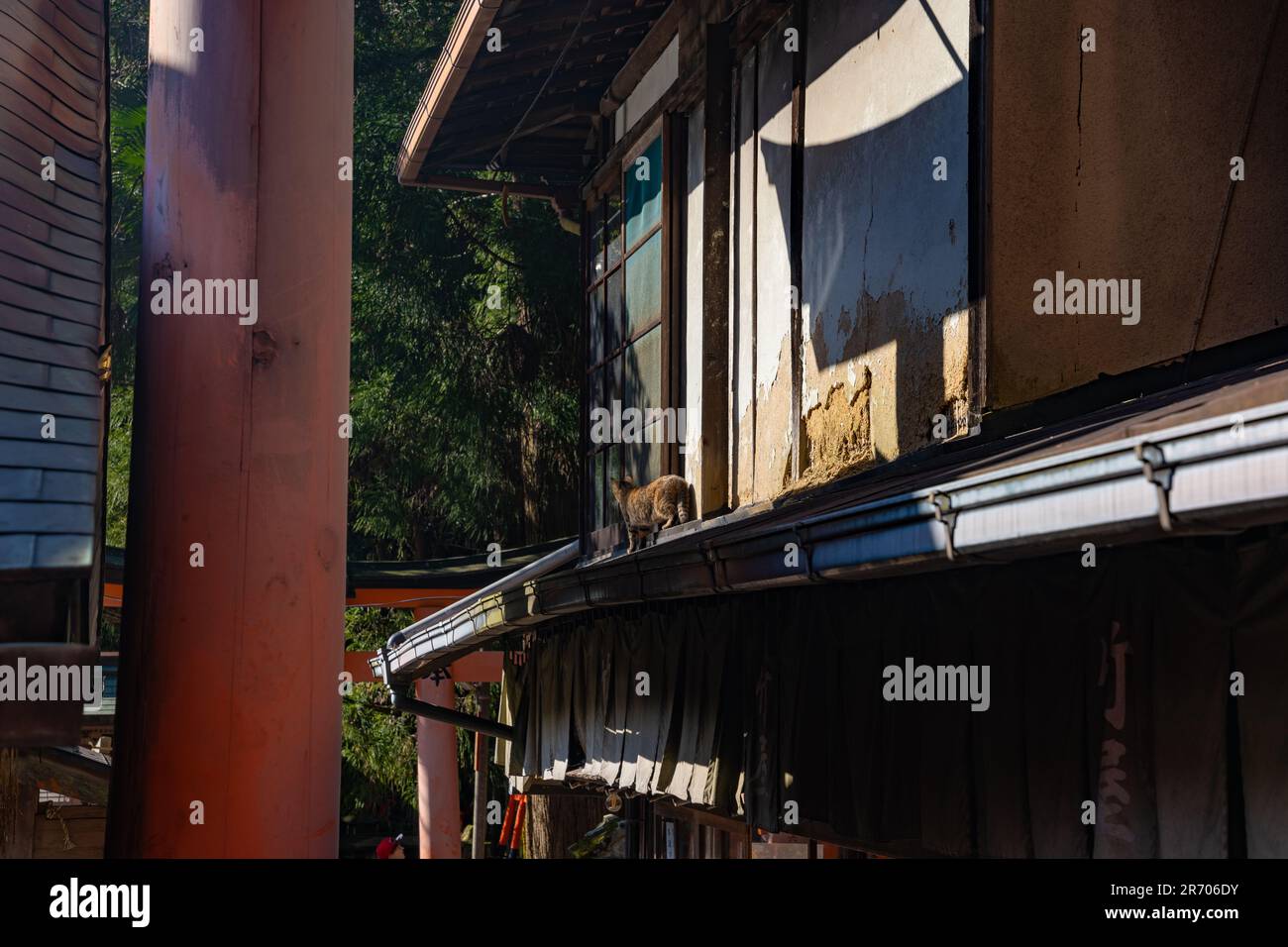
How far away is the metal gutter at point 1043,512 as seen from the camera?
2.90 meters

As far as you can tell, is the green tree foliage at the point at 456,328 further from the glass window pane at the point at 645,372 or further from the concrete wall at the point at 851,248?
the concrete wall at the point at 851,248

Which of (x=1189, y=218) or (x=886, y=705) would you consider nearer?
(x=886, y=705)

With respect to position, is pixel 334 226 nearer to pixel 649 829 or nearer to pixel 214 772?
pixel 214 772

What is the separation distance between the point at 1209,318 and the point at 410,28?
20.7m

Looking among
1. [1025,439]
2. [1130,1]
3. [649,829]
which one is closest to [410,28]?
[649,829]

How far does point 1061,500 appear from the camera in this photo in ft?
11.4

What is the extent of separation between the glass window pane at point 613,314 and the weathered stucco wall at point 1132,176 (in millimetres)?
5992

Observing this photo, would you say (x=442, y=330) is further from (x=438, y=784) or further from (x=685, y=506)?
(x=685, y=506)

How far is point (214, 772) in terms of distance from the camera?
4.93 m

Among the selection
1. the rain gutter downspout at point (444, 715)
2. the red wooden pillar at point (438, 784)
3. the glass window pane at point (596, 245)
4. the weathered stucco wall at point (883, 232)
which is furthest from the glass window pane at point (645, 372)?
the red wooden pillar at point (438, 784)

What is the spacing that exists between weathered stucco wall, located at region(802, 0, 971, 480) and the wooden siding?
12.3 feet

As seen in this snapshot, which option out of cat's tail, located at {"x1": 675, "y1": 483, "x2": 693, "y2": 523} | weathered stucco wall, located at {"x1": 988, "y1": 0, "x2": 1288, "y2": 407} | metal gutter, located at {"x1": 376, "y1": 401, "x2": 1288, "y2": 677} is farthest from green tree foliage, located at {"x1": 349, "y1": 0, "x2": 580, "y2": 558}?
metal gutter, located at {"x1": 376, "y1": 401, "x2": 1288, "y2": 677}

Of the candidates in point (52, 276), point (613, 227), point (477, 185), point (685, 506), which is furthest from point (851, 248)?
point (477, 185)
